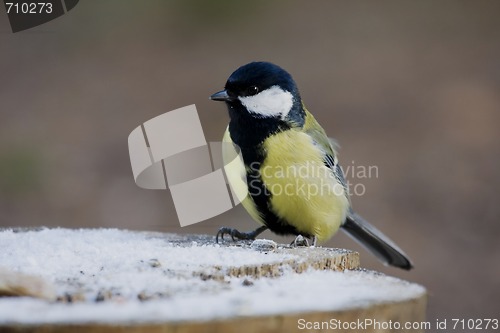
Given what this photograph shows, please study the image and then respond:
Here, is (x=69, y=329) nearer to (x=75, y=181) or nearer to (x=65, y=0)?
(x=75, y=181)

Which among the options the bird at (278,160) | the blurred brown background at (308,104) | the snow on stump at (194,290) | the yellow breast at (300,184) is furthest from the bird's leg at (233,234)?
the blurred brown background at (308,104)

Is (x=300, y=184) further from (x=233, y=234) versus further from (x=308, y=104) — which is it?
(x=308, y=104)

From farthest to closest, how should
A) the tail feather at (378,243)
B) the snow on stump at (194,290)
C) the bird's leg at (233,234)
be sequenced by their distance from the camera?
the tail feather at (378,243), the bird's leg at (233,234), the snow on stump at (194,290)

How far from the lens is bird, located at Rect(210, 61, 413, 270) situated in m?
2.72

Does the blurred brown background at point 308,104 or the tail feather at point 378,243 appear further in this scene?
the blurred brown background at point 308,104

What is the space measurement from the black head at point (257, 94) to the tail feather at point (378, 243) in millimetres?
635

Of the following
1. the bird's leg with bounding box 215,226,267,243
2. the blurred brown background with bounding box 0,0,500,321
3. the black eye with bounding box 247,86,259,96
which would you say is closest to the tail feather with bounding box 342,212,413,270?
the bird's leg with bounding box 215,226,267,243

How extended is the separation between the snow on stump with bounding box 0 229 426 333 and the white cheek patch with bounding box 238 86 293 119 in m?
0.89

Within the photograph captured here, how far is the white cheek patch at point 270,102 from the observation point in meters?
2.84

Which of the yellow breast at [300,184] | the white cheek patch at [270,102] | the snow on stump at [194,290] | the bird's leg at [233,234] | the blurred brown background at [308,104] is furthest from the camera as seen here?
the blurred brown background at [308,104]

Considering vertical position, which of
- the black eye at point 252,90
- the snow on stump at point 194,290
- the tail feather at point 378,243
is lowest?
the tail feather at point 378,243

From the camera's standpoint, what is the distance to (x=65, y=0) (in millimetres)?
6762

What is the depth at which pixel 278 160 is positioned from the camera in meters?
2.70

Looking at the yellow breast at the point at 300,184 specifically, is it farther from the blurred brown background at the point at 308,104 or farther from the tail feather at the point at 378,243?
the blurred brown background at the point at 308,104
